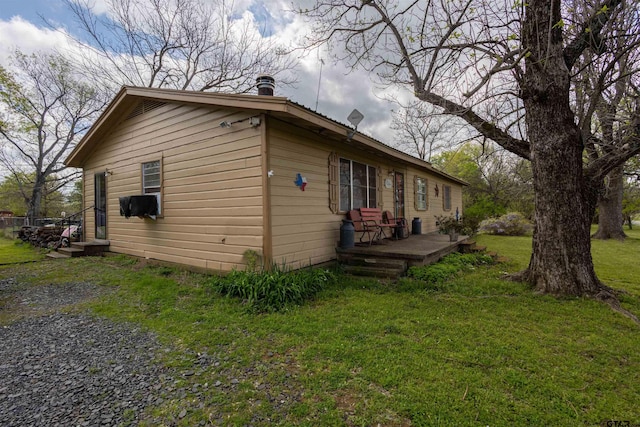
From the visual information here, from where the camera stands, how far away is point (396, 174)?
9055mm

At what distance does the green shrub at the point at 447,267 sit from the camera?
16.5 feet

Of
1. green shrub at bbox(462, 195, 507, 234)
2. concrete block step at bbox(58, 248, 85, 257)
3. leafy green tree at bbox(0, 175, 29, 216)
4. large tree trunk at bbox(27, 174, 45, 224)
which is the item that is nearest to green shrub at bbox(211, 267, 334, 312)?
concrete block step at bbox(58, 248, 85, 257)

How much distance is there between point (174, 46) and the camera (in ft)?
45.5

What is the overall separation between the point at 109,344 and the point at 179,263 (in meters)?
3.15

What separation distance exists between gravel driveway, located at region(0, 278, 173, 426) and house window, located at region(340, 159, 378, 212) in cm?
453

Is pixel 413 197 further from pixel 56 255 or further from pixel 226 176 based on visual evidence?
pixel 56 255

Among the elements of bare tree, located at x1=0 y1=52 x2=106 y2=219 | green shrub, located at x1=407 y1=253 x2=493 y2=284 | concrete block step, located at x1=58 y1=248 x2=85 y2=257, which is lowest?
green shrub, located at x1=407 y1=253 x2=493 y2=284

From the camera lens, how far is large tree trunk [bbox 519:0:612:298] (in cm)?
418

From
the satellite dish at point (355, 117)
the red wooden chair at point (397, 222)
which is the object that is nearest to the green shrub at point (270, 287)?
the satellite dish at point (355, 117)

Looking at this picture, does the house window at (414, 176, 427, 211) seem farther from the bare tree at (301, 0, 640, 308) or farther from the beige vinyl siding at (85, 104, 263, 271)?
the beige vinyl siding at (85, 104, 263, 271)

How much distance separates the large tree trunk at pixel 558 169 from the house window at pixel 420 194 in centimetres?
599

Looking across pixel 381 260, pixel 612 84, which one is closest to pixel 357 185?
pixel 381 260

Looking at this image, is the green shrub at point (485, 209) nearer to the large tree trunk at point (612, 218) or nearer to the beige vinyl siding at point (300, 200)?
the large tree trunk at point (612, 218)

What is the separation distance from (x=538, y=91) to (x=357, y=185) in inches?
147
